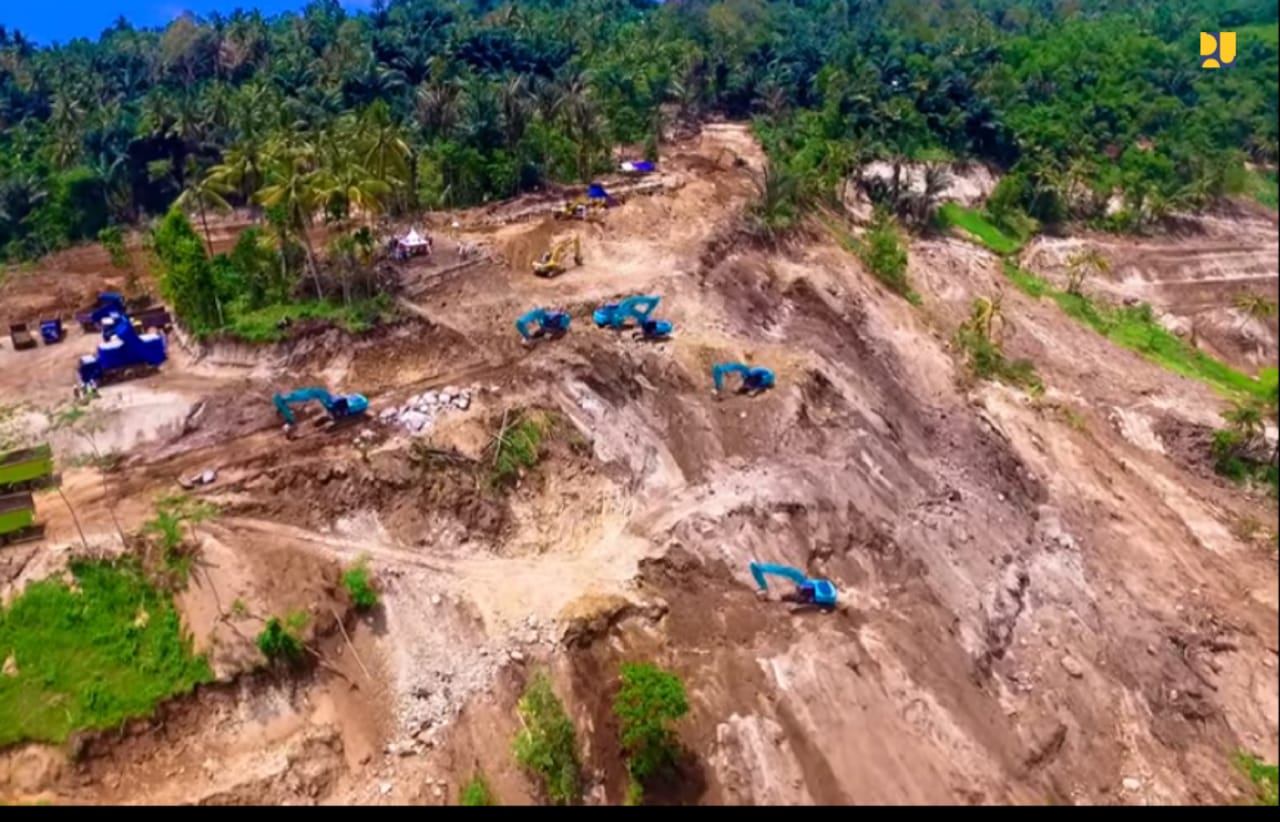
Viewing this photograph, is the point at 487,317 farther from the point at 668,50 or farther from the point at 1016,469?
the point at 668,50

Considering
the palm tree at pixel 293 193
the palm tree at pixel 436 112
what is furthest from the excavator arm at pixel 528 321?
the palm tree at pixel 436 112

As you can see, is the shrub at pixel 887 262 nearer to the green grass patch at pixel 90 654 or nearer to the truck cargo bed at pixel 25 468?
the green grass patch at pixel 90 654

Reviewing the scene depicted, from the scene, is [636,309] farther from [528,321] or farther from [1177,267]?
[1177,267]

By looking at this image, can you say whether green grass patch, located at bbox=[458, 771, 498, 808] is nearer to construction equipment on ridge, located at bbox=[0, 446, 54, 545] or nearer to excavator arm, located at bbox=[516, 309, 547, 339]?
construction equipment on ridge, located at bbox=[0, 446, 54, 545]

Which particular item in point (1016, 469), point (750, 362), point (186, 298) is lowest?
point (1016, 469)

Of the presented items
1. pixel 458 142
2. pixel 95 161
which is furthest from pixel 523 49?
pixel 95 161

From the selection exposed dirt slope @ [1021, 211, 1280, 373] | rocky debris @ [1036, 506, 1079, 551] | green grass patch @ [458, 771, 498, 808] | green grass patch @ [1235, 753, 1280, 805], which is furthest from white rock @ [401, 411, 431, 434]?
exposed dirt slope @ [1021, 211, 1280, 373]

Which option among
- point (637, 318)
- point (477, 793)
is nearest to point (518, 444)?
point (637, 318)
